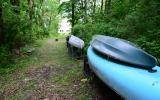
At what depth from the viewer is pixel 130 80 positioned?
4098 mm

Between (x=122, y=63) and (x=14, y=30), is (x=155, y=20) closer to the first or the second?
(x=122, y=63)

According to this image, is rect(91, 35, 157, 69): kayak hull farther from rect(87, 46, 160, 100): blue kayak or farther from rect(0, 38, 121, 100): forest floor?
rect(0, 38, 121, 100): forest floor

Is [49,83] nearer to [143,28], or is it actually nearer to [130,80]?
[143,28]

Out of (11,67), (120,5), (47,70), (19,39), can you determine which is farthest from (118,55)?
(19,39)

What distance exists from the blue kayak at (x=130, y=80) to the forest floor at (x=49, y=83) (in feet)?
2.78

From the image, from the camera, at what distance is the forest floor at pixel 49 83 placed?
20.0 ft

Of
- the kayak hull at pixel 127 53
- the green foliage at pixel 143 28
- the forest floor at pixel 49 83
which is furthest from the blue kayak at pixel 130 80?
the green foliage at pixel 143 28

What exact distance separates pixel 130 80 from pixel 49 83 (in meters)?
3.42

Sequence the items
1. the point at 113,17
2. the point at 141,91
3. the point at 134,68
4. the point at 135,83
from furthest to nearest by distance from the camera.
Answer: the point at 113,17 < the point at 134,68 < the point at 135,83 < the point at 141,91

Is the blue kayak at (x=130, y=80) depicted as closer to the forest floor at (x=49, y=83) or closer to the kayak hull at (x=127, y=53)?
the kayak hull at (x=127, y=53)

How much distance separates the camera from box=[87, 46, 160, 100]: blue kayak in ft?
11.8

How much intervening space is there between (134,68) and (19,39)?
29.7 feet

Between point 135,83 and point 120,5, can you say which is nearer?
point 135,83

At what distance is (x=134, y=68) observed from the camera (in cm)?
450
